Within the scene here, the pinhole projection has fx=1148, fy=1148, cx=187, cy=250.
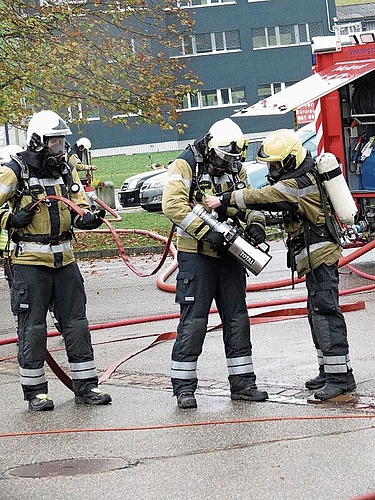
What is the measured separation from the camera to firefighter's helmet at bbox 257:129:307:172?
729 cm

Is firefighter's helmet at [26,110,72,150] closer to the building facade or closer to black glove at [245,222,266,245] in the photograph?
black glove at [245,222,266,245]

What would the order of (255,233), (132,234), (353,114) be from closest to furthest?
(255,233) → (353,114) → (132,234)

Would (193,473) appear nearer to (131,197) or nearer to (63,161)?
(63,161)

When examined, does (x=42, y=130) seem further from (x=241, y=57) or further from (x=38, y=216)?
(x=241, y=57)

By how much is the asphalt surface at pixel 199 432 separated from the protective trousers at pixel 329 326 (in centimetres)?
20

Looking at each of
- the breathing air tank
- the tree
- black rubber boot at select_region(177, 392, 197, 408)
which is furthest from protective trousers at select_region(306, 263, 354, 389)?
the tree

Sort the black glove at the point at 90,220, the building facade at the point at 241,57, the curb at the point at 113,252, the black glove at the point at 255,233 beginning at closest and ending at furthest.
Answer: the black glove at the point at 255,233
the black glove at the point at 90,220
the curb at the point at 113,252
the building facade at the point at 241,57

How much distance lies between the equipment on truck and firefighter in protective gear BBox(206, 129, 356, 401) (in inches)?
3.9

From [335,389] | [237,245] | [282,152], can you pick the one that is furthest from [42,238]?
[335,389]

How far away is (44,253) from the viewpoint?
7590mm

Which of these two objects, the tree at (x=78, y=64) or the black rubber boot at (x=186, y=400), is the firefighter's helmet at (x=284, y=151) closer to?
the black rubber boot at (x=186, y=400)

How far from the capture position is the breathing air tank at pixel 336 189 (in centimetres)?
733

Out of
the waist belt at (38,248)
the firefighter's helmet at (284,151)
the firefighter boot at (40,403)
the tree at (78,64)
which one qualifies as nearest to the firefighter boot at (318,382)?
the firefighter's helmet at (284,151)

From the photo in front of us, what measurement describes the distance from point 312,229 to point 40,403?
2.12m
